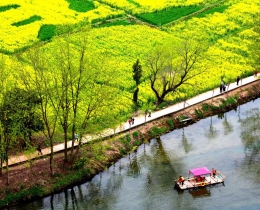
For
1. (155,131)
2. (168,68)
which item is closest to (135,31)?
(168,68)

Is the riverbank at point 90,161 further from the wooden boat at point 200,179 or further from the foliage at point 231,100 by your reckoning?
the wooden boat at point 200,179

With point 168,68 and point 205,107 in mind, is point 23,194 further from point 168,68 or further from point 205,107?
point 205,107

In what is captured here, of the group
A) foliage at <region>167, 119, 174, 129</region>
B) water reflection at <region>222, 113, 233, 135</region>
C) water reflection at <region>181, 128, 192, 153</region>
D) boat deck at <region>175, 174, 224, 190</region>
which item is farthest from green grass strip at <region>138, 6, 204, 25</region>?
boat deck at <region>175, 174, 224, 190</region>

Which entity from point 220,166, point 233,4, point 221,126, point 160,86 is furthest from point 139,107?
point 233,4

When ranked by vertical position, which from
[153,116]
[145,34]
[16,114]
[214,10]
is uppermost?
[16,114]

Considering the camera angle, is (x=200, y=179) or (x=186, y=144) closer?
(x=200, y=179)

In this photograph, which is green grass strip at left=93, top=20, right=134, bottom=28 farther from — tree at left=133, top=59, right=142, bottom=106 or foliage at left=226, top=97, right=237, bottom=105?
foliage at left=226, top=97, right=237, bottom=105
